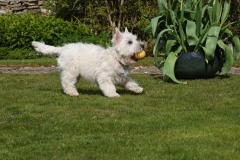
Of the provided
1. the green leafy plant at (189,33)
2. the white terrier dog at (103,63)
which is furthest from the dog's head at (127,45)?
the green leafy plant at (189,33)

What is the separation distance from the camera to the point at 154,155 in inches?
237

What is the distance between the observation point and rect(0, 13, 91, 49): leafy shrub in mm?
19438

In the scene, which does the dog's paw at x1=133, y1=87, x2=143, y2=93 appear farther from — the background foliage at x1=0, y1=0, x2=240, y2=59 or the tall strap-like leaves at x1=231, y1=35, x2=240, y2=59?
the background foliage at x1=0, y1=0, x2=240, y2=59

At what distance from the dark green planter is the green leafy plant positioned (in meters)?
0.13

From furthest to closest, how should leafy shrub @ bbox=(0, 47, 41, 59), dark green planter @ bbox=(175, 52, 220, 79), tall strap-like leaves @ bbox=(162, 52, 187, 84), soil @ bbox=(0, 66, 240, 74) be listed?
leafy shrub @ bbox=(0, 47, 41, 59), soil @ bbox=(0, 66, 240, 74), dark green planter @ bbox=(175, 52, 220, 79), tall strap-like leaves @ bbox=(162, 52, 187, 84)

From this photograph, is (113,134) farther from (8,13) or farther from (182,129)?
(8,13)

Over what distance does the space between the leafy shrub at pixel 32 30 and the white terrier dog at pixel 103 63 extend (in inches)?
365

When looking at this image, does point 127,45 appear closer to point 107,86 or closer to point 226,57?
point 107,86

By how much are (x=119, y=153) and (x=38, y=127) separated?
5.87 ft

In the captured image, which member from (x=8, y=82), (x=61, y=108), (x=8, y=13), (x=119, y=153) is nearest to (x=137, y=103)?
(x=61, y=108)

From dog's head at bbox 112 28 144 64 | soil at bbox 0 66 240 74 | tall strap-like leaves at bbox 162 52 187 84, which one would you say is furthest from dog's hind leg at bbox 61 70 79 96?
soil at bbox 0 66 240 74

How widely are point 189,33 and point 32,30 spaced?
28.3 ft

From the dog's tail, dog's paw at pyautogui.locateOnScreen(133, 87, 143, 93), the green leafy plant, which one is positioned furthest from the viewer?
the green leafy plant

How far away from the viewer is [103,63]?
10.1 meters
